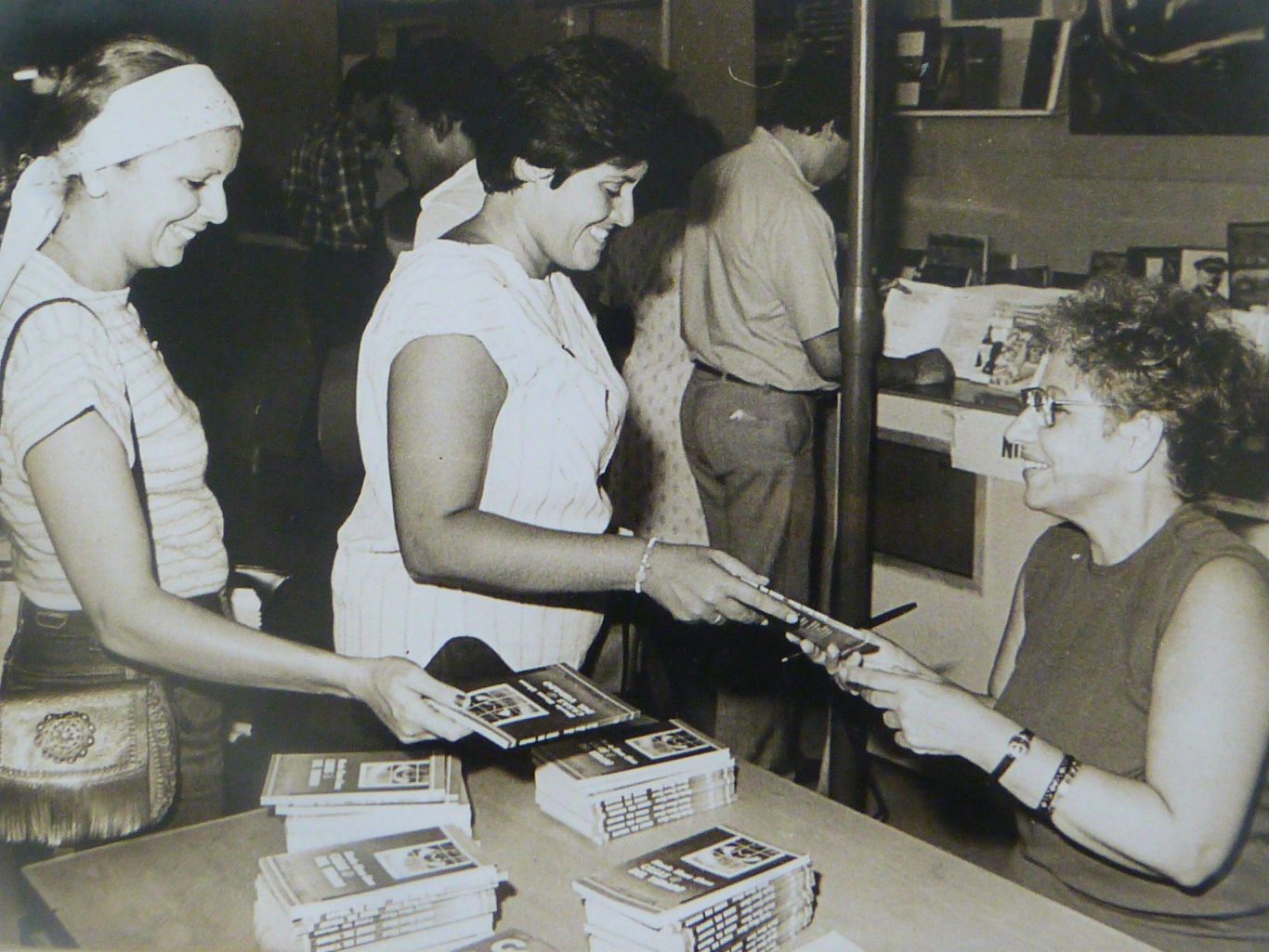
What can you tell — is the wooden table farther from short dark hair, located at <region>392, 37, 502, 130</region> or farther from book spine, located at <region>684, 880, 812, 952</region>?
short dark hair, located at <region>392, 37, 502, 130</region>

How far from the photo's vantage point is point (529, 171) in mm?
1897

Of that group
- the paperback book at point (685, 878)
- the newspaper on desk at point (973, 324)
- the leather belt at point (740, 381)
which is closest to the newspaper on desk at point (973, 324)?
the newspaper on desk at point (973, 324)

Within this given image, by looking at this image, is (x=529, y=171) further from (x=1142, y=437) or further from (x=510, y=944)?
(x=510, y=944)

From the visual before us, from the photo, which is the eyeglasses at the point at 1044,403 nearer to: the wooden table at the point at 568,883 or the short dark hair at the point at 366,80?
the wooden table at the point at 568,883

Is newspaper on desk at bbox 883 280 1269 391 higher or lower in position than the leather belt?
higher

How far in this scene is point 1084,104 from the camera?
3412 millimetres

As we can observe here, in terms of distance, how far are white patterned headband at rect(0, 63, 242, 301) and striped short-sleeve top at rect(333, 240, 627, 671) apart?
40 centimetres

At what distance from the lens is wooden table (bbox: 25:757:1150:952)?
143 centimetres

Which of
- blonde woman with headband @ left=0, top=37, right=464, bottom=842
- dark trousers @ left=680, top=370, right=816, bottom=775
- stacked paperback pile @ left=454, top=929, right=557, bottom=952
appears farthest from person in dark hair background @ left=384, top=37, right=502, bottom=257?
stacked paperback pile @ left=454, top=929, right=557, bottom=952

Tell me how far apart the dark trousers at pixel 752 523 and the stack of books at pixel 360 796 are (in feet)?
6.36

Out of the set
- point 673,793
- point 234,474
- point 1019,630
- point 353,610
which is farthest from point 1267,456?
point 234,474

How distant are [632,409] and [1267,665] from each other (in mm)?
2586

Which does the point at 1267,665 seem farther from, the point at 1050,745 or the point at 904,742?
the point at 904,742

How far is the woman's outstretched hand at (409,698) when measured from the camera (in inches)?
63.4
